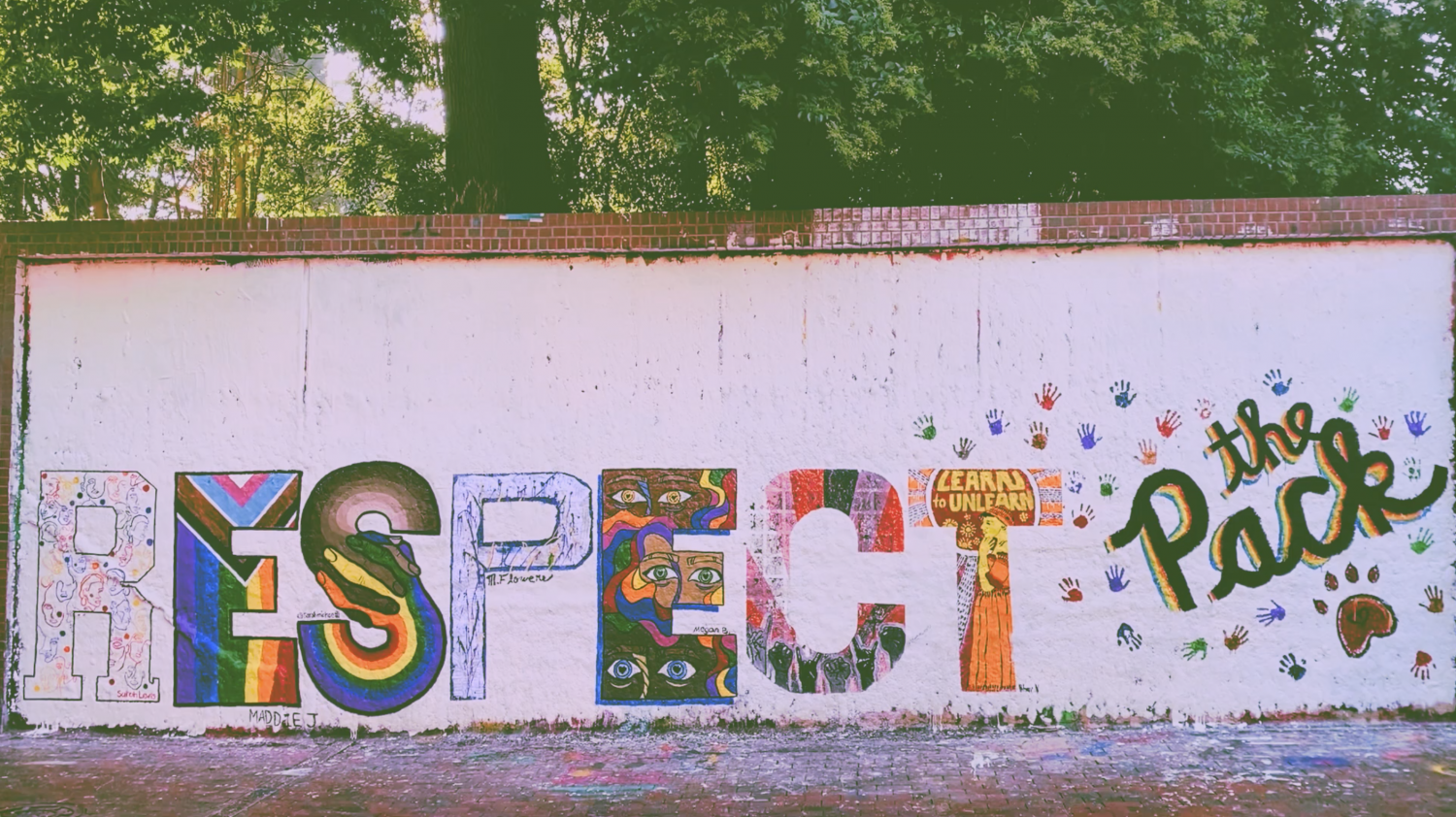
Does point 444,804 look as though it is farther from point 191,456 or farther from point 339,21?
point 339,21

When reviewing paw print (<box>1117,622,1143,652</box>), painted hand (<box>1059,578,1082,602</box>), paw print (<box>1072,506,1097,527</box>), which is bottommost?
paw print (<box>1117,622,1143,652</box>)

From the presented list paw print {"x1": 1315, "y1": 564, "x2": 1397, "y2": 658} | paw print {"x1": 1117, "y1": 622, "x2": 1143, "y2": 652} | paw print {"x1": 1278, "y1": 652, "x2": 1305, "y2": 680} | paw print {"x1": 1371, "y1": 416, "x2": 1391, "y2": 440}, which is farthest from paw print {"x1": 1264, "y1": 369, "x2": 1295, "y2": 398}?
paw print {"x1": 1117, "y1": 622, "x2": 1143, "y2": 652}

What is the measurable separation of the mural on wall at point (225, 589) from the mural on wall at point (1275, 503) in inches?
215

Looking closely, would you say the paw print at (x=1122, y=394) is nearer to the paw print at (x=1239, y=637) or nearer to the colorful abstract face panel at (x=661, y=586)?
the paw print at (x=1239, y=637)

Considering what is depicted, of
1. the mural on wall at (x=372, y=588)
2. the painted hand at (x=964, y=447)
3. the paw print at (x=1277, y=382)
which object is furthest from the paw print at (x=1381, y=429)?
the mural on wall at (x=372, y=588)

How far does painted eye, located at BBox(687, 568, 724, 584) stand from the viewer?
650 cm

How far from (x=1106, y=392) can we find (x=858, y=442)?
1.64 m

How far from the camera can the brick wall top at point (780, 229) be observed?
6.48m

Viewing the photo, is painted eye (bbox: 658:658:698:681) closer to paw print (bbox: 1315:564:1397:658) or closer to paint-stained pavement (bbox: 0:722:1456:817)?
paint-stained pavement (bbox: 0:722:1456:817)

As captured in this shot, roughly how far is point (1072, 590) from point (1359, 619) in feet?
5.98

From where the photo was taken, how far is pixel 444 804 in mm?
5289

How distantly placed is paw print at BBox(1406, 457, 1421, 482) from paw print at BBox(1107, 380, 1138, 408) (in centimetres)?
177

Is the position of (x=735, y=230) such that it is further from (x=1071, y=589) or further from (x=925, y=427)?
(x=1071, y=589)

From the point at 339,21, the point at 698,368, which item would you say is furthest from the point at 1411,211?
the point at 339,21
